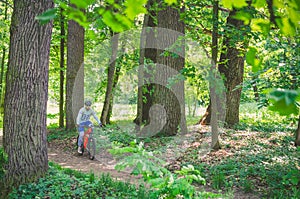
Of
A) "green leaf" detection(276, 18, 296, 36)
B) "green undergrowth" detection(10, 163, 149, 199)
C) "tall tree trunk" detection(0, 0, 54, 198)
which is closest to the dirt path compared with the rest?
"green undergrowth" detection(10, 163, 149, 199)

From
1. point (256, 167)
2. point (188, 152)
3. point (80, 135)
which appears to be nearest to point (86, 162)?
point (80, 135)

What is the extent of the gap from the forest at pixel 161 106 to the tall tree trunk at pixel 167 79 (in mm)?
36

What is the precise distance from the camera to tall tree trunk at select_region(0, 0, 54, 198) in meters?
5.28

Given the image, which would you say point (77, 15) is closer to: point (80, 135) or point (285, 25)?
point (285, 25)

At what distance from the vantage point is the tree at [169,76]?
35.3ft

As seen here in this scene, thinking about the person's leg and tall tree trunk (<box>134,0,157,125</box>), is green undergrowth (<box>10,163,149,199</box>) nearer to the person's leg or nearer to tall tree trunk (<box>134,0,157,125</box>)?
the person's leg

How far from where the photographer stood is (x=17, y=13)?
17.3 feet

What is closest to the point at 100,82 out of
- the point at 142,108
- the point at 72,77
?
the point at 72,77

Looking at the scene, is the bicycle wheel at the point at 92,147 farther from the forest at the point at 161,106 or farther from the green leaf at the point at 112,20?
the green leaf at the point at 112,20

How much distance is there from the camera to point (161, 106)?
11117 mm

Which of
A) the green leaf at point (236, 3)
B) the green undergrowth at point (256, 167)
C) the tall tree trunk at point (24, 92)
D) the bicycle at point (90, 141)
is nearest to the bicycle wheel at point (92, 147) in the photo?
the bicycle at point (90, 141)

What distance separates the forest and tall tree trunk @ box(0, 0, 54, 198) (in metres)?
0.02

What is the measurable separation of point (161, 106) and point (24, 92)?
20.8 ft

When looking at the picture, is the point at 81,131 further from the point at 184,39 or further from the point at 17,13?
the point at 17,13
